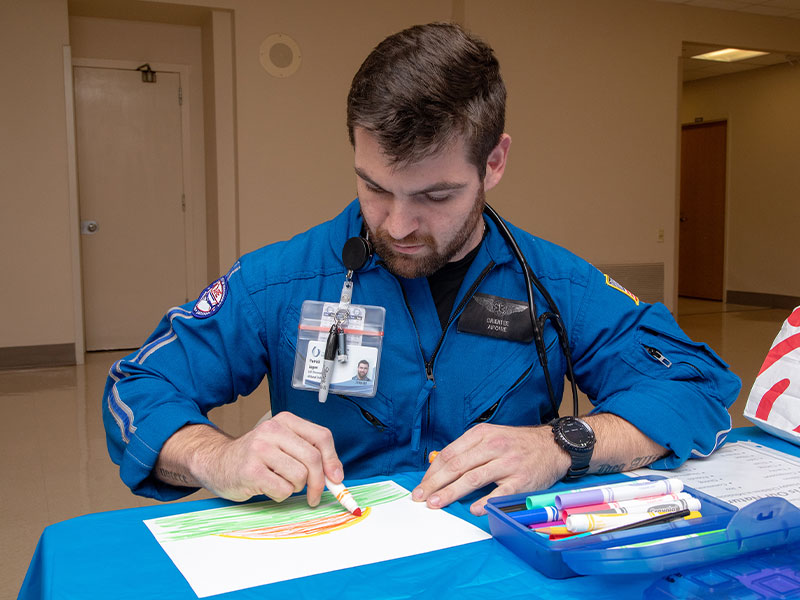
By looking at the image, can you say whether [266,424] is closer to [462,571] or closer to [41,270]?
[462,571]

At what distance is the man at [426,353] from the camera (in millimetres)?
1017

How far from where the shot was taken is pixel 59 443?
350cm

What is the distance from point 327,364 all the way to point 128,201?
5213 millimetres

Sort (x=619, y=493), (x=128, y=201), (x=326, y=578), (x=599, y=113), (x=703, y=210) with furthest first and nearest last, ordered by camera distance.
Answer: (x=703, y=210) → (x=599, y=113) → (x=128, y=201) → (x=619, y=493) → (x=326, y=578)

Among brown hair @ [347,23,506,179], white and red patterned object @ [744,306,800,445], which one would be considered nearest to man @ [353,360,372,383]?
brown hair @ [347,23,506,179]

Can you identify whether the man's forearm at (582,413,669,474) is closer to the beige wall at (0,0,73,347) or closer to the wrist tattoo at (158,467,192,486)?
the wrist tattoo at (158,467,192,486)

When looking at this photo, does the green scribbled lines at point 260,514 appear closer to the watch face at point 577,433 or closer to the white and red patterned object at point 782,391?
the watch face at point 577,433

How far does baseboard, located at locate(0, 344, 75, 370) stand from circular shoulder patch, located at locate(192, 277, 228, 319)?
15.1ft

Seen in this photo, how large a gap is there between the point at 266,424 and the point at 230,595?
0.94 feet

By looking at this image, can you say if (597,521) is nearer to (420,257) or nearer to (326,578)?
(326,578)

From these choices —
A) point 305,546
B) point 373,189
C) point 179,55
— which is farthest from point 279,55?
point 305,546

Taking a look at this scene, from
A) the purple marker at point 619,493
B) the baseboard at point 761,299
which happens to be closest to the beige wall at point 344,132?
the baseboard at point 761,299

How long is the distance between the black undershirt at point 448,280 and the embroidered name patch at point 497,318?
0.07 meters

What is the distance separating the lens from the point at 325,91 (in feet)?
18.6
